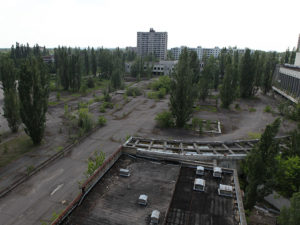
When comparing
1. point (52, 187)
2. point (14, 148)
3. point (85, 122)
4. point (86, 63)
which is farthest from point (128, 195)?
point (86, 63)

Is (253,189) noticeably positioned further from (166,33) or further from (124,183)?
(166,33)

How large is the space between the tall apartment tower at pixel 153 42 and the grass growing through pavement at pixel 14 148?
425ft

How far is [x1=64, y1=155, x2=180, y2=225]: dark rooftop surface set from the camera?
1080 cm

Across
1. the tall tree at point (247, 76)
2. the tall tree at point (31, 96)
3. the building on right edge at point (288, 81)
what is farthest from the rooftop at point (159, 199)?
the tall tree at point (247, 76)

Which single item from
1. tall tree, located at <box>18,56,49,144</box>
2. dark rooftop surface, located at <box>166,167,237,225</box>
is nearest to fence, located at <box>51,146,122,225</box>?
dark rooftop surface, located at <box>166,167,237,225</box>

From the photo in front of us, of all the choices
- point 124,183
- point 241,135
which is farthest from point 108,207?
point 241,135

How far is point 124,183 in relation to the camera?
1371 centimetres

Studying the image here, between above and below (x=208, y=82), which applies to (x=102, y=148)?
below

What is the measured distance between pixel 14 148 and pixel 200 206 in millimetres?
23654

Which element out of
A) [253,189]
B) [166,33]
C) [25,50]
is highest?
[166,33]

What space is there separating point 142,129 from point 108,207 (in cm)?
2142

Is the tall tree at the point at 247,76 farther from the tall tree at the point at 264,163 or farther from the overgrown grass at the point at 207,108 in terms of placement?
the tall tree at the point at 264,163

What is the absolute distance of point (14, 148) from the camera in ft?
83.8

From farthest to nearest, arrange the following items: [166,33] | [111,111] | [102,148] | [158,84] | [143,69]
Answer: [166,33] → [143,69] → [158,84] → [111,111] → [102,148]
